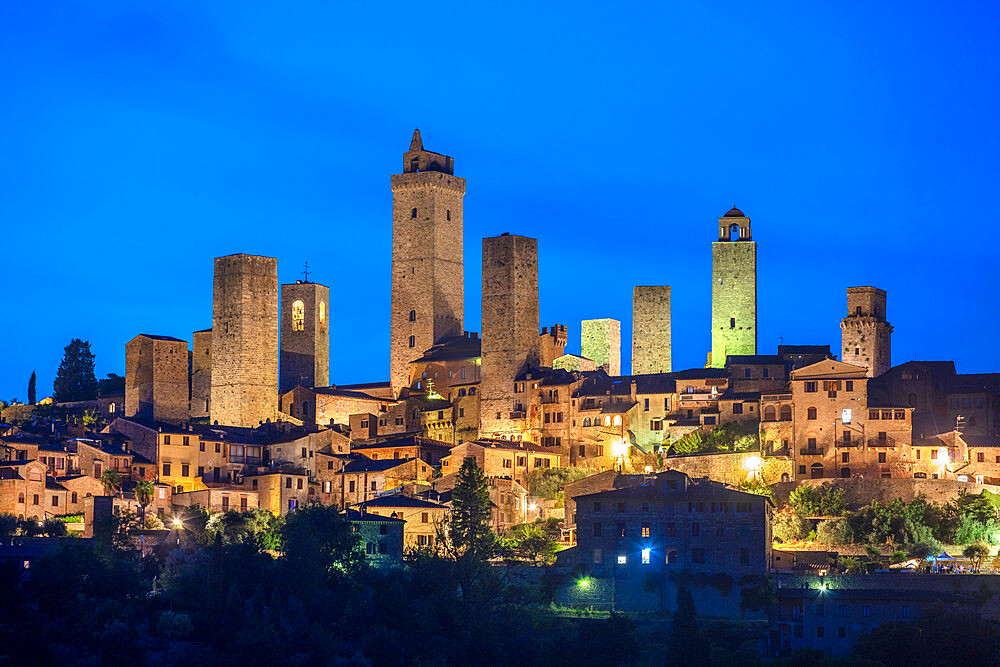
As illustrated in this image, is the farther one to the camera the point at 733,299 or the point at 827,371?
the point at 733,299

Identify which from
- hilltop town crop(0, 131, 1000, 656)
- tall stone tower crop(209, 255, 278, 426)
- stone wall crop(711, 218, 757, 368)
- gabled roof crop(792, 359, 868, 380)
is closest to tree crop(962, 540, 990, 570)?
hilltop town crop(0, 131, 1000, 656)

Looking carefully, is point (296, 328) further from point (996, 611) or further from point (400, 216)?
point (996, 611)

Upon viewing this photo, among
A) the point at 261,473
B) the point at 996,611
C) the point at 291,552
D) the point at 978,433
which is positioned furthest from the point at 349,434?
the point at 996,611

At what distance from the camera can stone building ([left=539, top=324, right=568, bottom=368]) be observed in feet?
275

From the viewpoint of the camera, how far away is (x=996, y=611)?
2265 inches

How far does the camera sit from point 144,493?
68.6 m

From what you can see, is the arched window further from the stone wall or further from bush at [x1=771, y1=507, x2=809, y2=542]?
bush at [x1=771, y1=507, x2=809, y2=542]

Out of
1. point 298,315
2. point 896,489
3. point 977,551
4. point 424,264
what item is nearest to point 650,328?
point 424,264

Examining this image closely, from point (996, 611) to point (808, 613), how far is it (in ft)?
16.9

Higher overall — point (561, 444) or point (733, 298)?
point (733, 298)

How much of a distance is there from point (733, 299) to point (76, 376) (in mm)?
29033

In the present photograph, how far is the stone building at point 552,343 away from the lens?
275ft

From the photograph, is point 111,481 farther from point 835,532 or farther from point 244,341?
point 835,532

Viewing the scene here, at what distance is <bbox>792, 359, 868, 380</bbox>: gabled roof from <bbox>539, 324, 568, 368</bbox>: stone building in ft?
50.3
